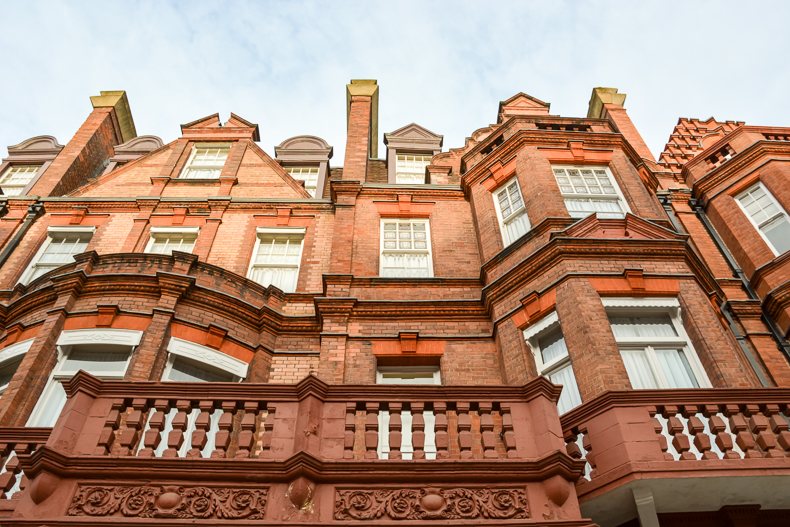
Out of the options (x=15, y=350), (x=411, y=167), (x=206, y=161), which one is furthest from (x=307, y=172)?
(x=15, y=350)

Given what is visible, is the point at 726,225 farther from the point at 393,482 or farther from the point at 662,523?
the point at 393,482

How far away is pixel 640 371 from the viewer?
9438 millimetres

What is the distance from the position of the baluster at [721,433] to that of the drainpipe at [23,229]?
15905 millimetres

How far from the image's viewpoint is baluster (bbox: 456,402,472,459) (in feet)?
22.7

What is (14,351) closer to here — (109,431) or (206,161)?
(109,431)

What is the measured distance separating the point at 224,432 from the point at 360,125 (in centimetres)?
1300

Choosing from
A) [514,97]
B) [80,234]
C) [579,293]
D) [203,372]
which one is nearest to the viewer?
[579,293]

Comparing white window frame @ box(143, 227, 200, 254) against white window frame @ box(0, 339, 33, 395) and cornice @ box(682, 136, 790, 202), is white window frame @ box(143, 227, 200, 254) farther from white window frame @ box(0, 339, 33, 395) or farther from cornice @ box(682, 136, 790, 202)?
cornice @ box(682, 136, 790, 202)

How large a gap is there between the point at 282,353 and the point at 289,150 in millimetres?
9399

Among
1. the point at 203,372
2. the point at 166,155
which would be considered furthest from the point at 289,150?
the point at 203,372

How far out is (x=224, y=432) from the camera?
6848 mm

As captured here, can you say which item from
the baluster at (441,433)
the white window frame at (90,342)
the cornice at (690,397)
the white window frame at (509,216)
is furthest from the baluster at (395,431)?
the white window frame at (509,216)

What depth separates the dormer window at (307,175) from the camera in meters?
18.5

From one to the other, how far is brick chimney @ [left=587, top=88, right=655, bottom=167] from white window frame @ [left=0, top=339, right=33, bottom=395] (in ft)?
54.5
